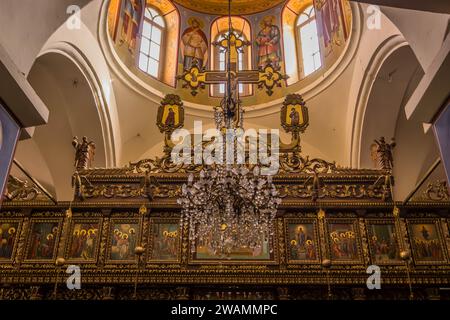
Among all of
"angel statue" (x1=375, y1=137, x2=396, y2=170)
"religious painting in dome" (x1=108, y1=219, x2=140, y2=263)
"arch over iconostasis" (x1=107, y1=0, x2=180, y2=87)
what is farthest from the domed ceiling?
"religious painting in dome" (x1=108, y1=219, x2=140, y2=263)

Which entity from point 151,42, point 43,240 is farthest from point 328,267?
point 151,42

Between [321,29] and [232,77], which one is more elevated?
[321,29]

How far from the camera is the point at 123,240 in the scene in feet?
24.3

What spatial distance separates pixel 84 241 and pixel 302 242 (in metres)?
3.50

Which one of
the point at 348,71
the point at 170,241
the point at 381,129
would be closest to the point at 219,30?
the point at 348,71

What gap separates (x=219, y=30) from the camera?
14.8 meters

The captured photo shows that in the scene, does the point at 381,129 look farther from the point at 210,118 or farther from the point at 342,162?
the point at 210,118

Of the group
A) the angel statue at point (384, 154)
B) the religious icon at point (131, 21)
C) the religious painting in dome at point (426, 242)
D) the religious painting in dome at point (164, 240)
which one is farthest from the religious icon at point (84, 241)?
the religious icon at point (131, 21)

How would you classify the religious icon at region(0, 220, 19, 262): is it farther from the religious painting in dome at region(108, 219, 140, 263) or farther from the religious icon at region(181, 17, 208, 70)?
the religious icon at region(181, 17, 208, 70)

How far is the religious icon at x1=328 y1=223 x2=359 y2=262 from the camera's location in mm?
7219

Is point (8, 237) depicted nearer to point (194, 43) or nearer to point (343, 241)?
point (343, 241)

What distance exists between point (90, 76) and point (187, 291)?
18.3ft

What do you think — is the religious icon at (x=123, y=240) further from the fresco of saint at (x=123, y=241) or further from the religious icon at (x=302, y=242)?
the religious icon at (x=302, y=242)

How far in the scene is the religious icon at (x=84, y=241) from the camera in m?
7.25
